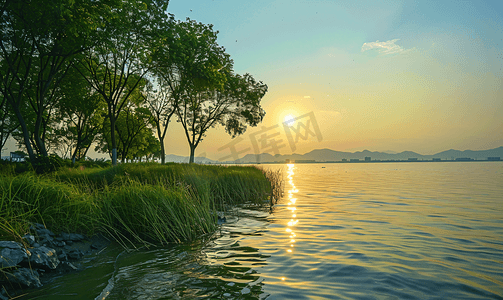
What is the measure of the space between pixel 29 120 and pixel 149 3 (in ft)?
77.4

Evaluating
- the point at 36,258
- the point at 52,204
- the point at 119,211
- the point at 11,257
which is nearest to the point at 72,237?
the point at 52,204

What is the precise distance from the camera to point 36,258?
5543 millimetres

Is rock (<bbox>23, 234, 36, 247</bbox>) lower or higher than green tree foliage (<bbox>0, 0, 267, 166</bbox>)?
lower

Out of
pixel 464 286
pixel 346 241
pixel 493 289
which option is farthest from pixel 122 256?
pixel 493 289

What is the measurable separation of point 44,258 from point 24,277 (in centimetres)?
59

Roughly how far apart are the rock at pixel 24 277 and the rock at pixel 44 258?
0.22 m

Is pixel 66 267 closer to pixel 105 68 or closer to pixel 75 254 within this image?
pixel 75 254

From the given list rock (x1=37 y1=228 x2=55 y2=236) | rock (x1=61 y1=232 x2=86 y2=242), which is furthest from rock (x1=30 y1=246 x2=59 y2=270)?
rock (x1=61 y1=232 x2=86 y2=242)

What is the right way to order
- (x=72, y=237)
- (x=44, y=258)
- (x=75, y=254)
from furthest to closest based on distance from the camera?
(x=72, y=237), (x=75, y=254), (x=44, y=258)

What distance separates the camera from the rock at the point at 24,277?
5.04 meters

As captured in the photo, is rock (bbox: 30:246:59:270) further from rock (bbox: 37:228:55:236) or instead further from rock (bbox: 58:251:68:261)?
rock (bbox: 37:228:55:236)

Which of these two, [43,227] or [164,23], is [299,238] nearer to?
[43,227]

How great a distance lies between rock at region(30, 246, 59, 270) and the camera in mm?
5536

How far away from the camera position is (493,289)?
516cm
